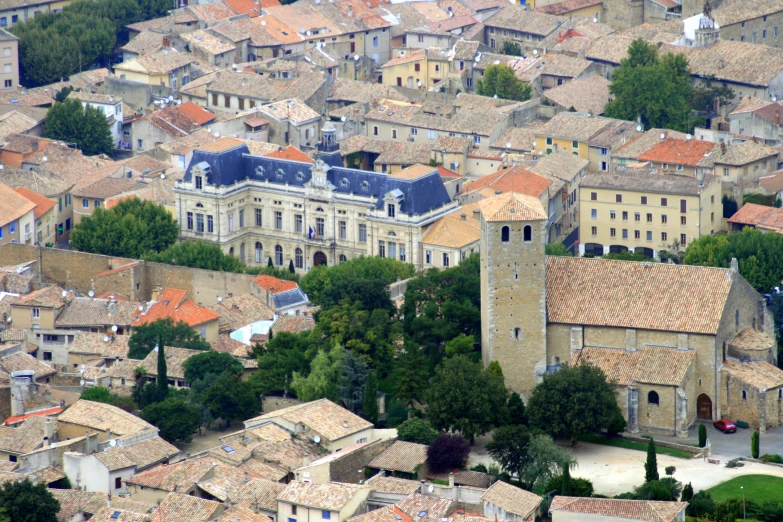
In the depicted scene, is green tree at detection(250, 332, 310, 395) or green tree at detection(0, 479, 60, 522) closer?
green tree at detection(0, 479, 60, 522)

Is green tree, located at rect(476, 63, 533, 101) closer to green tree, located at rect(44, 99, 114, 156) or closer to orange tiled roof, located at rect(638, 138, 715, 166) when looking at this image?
orange tiled roof, located at rect(638, 138, 715, 166)

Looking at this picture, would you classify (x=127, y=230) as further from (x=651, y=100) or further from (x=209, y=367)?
(x=651, y=100)

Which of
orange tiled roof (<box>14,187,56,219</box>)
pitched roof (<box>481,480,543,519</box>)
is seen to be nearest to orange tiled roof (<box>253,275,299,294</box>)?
orange tiled roof (<box>14,187,56,219</box>)

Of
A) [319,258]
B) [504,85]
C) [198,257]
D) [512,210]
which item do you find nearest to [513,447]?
[512,210]

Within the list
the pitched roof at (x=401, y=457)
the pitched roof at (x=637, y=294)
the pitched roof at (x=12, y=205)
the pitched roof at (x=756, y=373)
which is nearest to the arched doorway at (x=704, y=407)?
the pitched roof at (x=756, y=373)

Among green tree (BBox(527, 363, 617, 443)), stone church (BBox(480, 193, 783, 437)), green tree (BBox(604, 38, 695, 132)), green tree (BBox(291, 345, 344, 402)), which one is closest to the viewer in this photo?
green tree (BBox(527, 363, 617, 443))

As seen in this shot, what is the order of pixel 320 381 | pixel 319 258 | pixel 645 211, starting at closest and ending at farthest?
pixel 320 381, pixel 645 211, pixel 319 258
